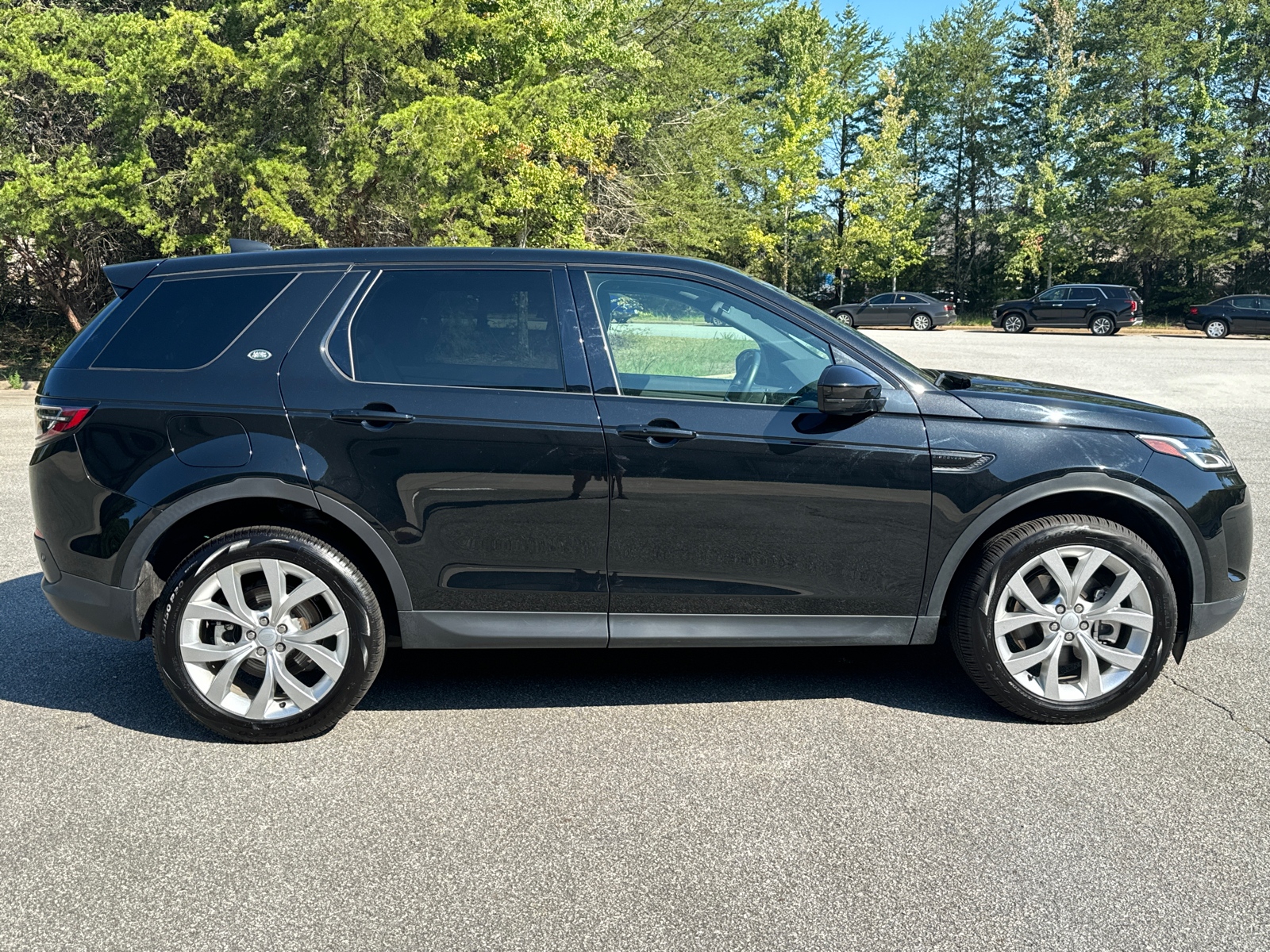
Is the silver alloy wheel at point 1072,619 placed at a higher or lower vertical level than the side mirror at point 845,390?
lower

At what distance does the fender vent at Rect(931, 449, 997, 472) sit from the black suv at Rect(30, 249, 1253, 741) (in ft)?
0.04

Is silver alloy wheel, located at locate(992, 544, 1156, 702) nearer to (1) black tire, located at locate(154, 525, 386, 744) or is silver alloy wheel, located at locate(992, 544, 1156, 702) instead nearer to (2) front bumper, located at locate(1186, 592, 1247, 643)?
(2) front bumper, located at locate(1186, 592, 1247, 643)

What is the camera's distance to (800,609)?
12.5 feet

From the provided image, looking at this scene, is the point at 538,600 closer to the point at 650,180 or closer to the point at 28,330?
the point at 28,330

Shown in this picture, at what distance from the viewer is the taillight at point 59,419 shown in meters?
3.73

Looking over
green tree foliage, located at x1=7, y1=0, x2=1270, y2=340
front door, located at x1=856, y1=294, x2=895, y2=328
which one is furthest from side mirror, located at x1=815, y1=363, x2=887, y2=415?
front door, located at x1=856, y1=294, x2=895, y2=328

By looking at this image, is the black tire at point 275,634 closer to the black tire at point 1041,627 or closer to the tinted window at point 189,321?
the tinted window at point 189,321

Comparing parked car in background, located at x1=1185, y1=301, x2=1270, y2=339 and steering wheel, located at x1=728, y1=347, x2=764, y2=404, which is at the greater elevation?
steering wheel, located at x1=728, y1=347, x2=764, y2=404

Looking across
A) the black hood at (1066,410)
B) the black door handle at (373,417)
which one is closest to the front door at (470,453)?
the black door handle at (373,417)

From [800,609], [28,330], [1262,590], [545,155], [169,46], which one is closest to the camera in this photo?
[800,609]

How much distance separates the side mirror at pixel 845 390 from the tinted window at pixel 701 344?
6.3 inches

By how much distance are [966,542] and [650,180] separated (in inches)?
982

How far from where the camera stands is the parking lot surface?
2.64 metres

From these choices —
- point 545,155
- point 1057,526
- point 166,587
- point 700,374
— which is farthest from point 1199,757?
point 545,155
